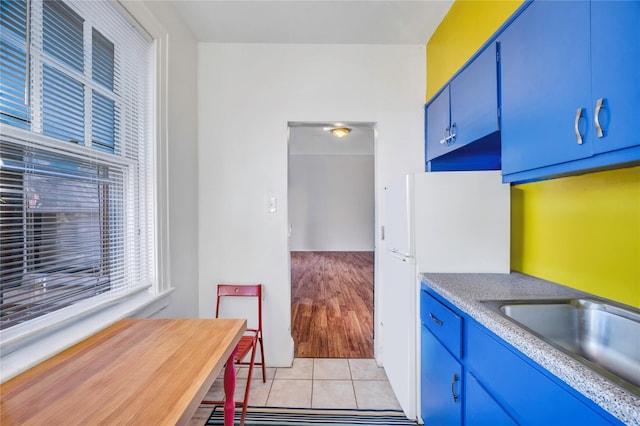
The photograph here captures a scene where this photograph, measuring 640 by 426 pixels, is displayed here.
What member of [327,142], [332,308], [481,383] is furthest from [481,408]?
[327,142]

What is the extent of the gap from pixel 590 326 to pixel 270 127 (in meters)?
2.34

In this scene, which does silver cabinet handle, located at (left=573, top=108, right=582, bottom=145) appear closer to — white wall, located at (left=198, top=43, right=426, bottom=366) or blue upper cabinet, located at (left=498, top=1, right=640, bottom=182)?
blue upper cabinet, located at (left=498, top=1, right=640, bottom=182)

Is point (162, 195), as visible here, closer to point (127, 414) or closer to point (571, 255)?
point (127, 414)

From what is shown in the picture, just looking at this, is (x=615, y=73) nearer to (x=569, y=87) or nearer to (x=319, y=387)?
(x=569, y=87)

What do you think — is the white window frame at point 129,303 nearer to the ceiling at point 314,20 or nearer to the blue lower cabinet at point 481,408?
the ceiling at point 314,20

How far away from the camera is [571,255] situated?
4.32 feet

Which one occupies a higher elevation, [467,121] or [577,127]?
[467,121]

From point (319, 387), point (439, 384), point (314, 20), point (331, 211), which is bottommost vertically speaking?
point (319, 387)

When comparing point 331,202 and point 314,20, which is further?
point 331,202

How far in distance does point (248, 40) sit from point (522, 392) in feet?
9.26

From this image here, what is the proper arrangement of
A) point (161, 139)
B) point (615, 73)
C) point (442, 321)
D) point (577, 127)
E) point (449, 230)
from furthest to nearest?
point (161, 139)
point (449, 230)
point (442, 321)
point (577, 127)
point (615, 73)

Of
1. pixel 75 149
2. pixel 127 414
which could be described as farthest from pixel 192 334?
pixel 75 149

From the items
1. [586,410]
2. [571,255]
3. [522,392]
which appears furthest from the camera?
[571,255]

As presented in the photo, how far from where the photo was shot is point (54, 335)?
3.61ft
